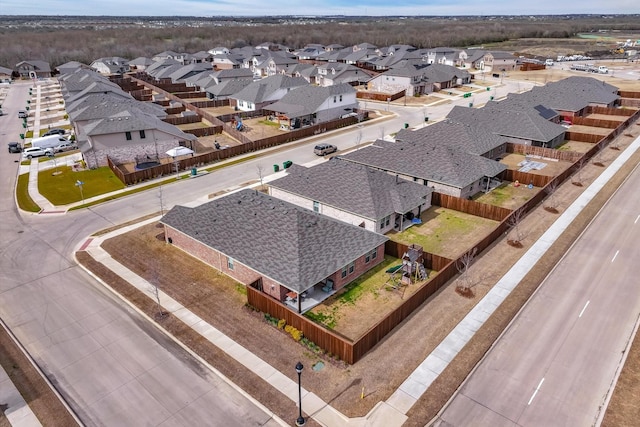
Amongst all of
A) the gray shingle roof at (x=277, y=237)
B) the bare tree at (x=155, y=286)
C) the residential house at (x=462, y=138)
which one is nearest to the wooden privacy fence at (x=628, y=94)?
the residential house at (x=462, y=138)

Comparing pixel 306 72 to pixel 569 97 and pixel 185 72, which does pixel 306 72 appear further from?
pixel 569 97

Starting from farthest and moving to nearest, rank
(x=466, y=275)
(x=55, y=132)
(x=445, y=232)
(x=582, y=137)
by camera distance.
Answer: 1. (x=55, y=132)
2. (x=582, y=137)
3. (x=445, y=232)
4. (x=466, y=275)

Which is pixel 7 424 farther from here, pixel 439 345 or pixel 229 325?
pixel 439 345

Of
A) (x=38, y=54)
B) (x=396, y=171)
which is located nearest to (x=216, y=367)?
(x=396, y=171)

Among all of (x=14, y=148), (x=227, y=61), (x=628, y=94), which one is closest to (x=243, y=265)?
(x=14, y=148)

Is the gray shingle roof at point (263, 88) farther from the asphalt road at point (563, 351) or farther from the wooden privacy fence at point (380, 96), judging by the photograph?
the asphalt road at point (563, 351)
